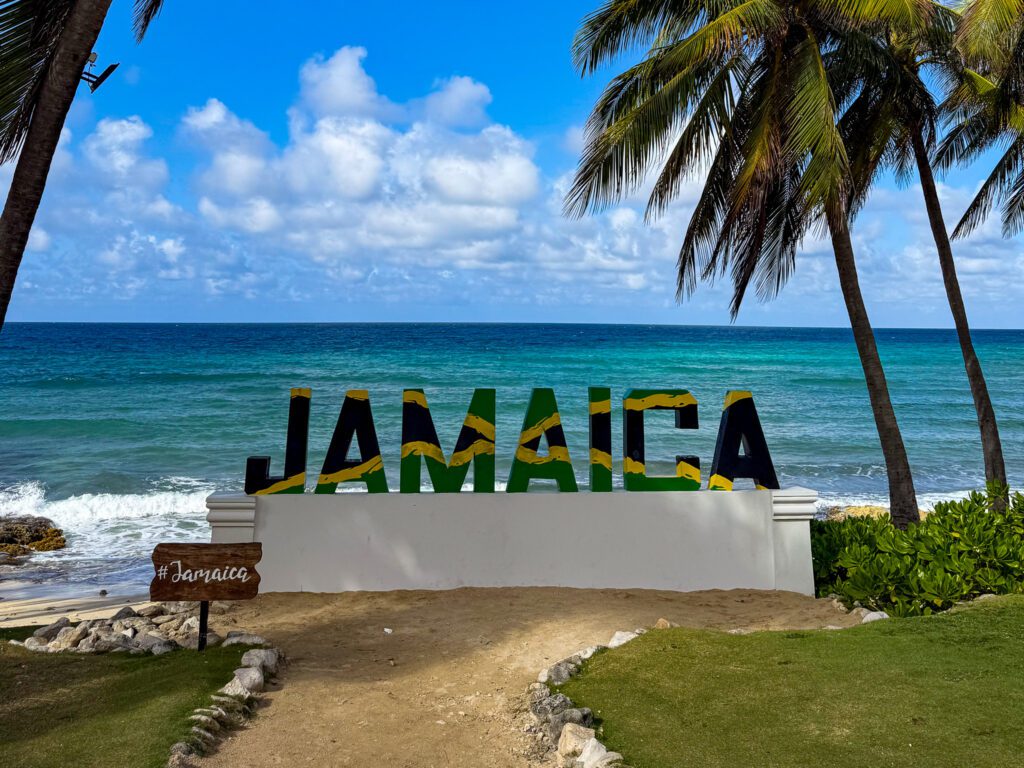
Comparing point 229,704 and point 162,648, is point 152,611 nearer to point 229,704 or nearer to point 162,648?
point 162,648

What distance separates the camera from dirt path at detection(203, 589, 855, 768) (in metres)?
5.05

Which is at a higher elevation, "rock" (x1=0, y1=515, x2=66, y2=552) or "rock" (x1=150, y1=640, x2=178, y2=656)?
"rock" (x1=150, y1=640, x2=178, y2=656)

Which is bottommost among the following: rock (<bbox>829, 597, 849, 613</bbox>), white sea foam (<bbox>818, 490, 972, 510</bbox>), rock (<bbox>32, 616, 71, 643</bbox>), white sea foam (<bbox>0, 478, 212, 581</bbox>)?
white sea foam (<bbox>818, 490, 972, 510</bbox>)

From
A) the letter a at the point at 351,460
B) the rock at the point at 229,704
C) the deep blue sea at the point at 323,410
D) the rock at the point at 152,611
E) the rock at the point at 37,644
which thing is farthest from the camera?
the deep blue sea at the point at 323,410

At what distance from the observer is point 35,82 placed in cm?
659

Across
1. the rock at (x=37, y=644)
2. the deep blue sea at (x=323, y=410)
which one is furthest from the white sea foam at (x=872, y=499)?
the rock at (x=37, y=644)

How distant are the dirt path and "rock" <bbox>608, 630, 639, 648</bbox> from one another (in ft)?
0.80

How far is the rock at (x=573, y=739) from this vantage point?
4824 mm

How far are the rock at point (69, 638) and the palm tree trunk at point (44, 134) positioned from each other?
2.66m

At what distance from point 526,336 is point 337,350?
90.0 ft

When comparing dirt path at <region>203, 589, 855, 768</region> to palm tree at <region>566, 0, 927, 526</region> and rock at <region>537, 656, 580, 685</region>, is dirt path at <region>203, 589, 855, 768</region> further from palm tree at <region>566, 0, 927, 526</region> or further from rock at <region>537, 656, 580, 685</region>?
palm tree at <region>566, 0, 927, 526</region>

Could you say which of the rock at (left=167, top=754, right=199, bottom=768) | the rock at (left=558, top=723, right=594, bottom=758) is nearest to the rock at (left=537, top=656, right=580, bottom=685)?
the rock at (left=558, top=723, right=594, bottom=758)

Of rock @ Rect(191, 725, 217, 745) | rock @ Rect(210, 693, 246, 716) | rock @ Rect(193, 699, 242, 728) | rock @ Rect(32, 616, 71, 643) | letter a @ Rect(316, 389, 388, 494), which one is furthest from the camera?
letter a @ Rect(316, 389, 388, 494)

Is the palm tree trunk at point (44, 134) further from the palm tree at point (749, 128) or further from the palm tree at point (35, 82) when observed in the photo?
the palm tree at point (749, 128)
